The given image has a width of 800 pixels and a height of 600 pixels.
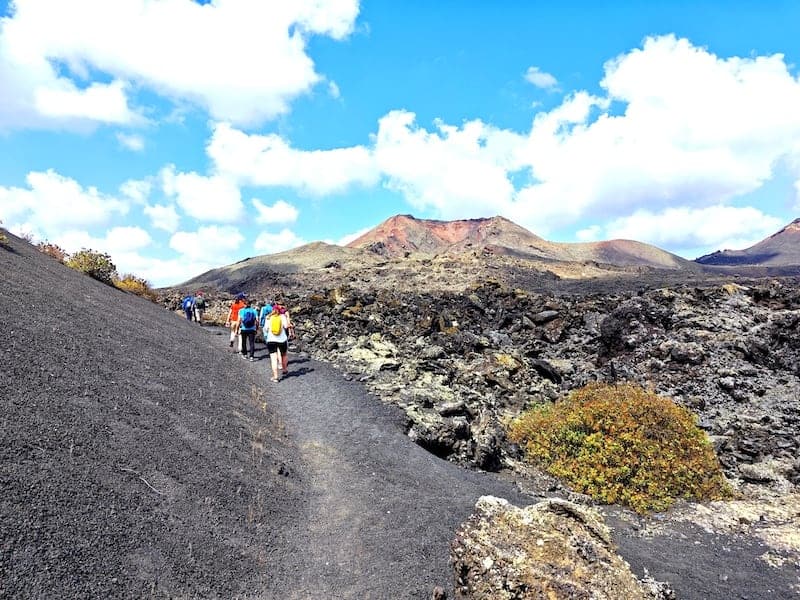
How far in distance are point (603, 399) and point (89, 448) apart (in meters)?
9.63

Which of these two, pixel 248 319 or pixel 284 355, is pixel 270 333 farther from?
pixel 248 319

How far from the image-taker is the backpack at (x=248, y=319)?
A: 1527 cm

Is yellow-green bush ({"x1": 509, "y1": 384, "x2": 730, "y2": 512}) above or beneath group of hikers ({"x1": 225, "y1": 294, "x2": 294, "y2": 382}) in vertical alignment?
beneath

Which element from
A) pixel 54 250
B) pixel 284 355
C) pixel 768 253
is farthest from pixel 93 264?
pixel 768 253

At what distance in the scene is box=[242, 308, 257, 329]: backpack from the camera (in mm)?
15273

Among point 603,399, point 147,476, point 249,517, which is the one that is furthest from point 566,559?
point 603,399

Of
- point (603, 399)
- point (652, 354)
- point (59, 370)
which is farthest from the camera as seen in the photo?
point (652, 354)

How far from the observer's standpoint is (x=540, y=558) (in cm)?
458

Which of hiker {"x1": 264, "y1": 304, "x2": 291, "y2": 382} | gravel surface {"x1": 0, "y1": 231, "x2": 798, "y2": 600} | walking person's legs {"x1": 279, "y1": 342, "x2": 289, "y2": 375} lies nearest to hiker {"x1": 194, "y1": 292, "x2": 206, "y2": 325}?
walking person's legs {"x1": 279, "y1": 342, "x2": 289, "y2": 375}

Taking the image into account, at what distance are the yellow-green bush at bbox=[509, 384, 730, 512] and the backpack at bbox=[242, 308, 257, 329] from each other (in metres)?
9.12

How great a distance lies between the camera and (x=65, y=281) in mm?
14086

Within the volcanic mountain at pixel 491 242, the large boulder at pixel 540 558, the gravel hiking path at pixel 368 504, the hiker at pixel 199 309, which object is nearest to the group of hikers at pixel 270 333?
the gravel hiking path at pixel 368 504

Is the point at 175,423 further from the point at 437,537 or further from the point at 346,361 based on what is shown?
the point at 346,361

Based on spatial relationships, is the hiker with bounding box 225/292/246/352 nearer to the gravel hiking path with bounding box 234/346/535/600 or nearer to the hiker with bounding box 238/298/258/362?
the hiker with bounding box 238/298/258/362
